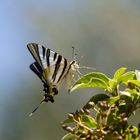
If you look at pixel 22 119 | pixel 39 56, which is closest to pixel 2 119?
pixel 22 119

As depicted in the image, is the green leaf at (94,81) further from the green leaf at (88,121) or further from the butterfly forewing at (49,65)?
the butterfly forewing at (49,65)

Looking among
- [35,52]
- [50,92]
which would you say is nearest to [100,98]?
[50,92]

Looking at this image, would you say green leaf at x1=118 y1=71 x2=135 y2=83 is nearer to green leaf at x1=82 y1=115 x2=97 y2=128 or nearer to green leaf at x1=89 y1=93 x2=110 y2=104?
green leaf at x1=89 y1=93 x2=110 y2=104

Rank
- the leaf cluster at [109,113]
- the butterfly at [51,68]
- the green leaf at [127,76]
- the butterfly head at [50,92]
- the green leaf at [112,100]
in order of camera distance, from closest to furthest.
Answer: the leaf cluster at [109,113]
the green leaf at [112,100]
the green leaf at [127,76]
the butterfly head at [50,92]
the butterfly at [51,68]

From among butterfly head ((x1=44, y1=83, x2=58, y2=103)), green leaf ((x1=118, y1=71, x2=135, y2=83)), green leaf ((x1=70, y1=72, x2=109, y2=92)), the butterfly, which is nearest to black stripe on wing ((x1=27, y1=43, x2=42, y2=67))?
the butterfly

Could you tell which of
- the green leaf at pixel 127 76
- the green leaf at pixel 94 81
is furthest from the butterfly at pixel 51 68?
the green leaf at pixel 127 76

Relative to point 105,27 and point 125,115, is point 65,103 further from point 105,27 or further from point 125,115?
point 125,115
